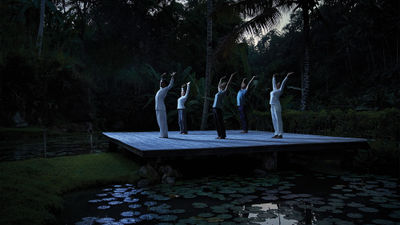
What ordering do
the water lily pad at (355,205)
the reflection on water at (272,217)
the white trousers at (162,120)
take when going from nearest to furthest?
the reflection on water at (272,217)
the water lily pad at (355,205)
the white trousers at (162,120)

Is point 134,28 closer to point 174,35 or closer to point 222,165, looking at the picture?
point 174,35

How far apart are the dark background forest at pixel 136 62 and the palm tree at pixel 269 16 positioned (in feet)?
17.6

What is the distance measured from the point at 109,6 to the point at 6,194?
21171 mm

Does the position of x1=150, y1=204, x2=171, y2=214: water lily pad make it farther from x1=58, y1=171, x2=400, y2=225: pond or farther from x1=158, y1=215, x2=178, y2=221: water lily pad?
x1=158, y1=215, x2=178, y2=221: water lily pad

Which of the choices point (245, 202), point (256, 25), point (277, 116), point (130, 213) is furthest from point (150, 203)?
point (256, 25)

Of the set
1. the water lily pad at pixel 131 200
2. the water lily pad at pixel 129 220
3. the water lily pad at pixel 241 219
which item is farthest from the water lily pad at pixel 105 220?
the water lily pad at pixel 241 219

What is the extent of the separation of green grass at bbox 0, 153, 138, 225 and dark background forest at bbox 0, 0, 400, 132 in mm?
10470

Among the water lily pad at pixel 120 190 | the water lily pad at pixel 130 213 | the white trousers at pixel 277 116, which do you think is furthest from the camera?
the white trousers at pixel 277 116

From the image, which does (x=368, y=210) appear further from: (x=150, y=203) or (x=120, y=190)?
(x=120, y=190)

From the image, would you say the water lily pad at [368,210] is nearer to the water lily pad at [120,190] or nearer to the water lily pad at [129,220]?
the water lily pad at [129,220]

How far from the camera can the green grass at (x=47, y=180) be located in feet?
13.9

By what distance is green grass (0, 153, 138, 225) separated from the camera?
13.9 ft

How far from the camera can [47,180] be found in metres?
6.38

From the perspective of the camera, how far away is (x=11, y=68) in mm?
17969
